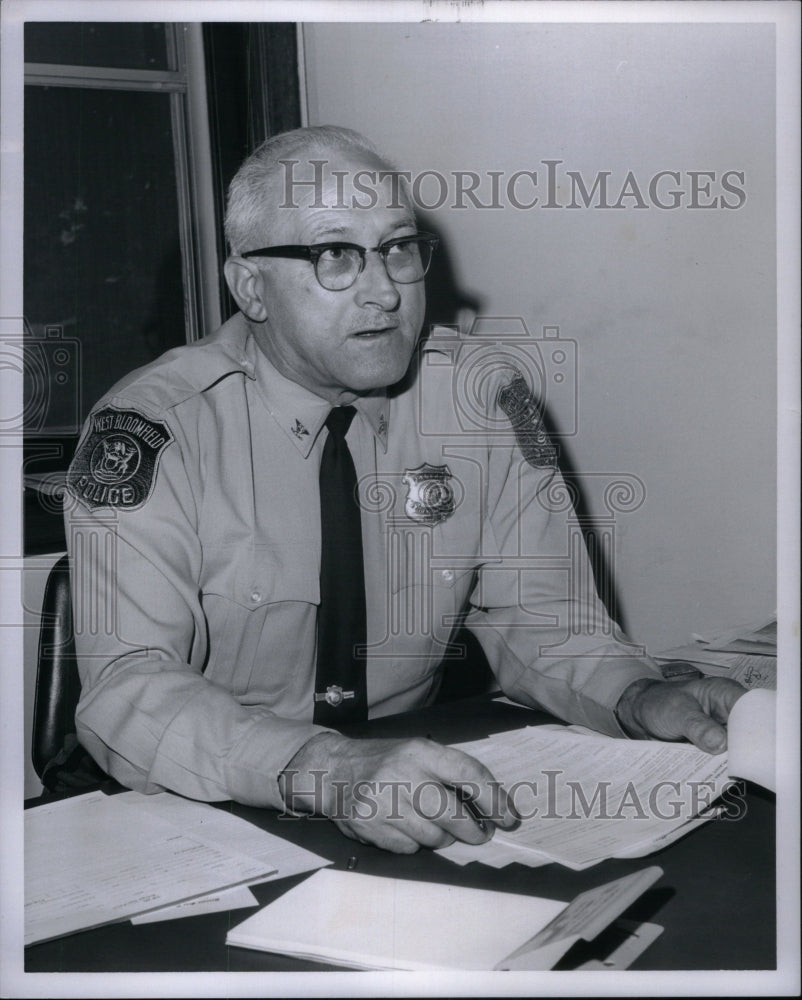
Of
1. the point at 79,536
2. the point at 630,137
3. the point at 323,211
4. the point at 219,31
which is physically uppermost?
the point at 219,31

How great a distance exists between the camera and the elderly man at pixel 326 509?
1.33 m

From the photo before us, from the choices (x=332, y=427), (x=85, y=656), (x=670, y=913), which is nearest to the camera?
(x=670, y=913)

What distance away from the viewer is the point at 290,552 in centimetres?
138

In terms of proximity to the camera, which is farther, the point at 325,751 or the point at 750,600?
the point at 750,600

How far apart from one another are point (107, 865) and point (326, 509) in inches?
21.8

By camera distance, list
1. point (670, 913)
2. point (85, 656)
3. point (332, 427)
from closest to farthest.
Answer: point (670, 913), point (85, 656), point (332, 427)

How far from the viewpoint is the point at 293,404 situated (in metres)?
1.42

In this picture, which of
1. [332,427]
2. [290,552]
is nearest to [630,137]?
[332,427]

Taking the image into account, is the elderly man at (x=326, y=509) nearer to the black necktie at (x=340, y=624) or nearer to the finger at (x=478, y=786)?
the black necktie at (x=340, y=624)

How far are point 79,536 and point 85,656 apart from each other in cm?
17

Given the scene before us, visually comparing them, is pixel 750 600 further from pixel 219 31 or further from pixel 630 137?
pixel 219 31

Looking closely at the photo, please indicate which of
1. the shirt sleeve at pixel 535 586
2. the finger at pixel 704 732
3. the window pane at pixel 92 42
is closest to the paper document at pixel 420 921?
the finger at pixel 704 732

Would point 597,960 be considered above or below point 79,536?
below

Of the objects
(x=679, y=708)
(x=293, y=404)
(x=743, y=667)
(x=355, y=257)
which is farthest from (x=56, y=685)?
(x=743, y=667)
